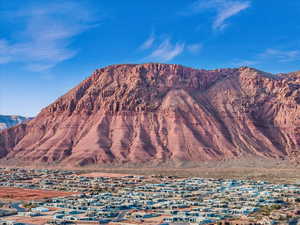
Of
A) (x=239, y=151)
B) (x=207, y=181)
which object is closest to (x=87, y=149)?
(x=239, y=151)

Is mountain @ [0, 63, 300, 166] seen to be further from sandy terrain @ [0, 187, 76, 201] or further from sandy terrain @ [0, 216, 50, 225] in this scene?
sandy terrain @ [0, 216, 50, 225]

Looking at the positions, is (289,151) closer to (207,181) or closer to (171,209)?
(207,181)

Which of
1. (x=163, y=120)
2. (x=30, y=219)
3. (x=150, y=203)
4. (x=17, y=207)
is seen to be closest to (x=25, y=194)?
(x=17, y=207)

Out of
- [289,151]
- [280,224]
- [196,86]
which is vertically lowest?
[280,224]

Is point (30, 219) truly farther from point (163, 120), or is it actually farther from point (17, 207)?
point (163, 120)

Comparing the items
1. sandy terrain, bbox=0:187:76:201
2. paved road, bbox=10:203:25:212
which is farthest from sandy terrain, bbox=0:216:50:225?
sandy terrain, bbox=0:187:76:201

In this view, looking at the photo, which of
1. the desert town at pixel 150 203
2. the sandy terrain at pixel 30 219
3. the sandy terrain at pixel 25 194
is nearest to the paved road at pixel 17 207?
the desert town at pixel 150 203

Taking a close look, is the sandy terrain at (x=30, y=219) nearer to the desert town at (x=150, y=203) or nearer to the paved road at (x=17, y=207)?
the desert town at (x=150, y=203)
